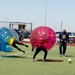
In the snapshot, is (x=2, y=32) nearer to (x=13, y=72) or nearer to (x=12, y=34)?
(x=12, y=34)

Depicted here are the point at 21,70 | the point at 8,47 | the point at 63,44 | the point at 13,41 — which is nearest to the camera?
the point at 21,70

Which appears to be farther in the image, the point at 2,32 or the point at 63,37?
the point at 63,37

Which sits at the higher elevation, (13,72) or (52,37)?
(52,37)

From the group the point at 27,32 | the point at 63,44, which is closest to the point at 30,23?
the point at 27,32

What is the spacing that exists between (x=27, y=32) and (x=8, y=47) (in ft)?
111

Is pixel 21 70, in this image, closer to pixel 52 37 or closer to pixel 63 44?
pixel 52 37

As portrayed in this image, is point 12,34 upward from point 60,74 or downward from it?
upward

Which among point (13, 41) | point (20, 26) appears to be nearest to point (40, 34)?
point (13, 41)

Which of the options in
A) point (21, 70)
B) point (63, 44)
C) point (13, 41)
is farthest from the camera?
point (63, 44)

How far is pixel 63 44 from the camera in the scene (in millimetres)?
19969

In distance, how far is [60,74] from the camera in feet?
37.8

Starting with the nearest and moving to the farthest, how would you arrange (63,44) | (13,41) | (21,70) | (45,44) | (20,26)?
1. (21,70)
2. (45,44)
3. (13,41)
4. (63,44)
5. (20,26)

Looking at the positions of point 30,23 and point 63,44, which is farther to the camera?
point 30,23

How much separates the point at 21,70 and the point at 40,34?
4.25 m
